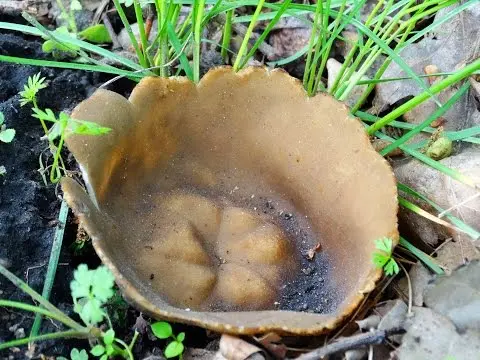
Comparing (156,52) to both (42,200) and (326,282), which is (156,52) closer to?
(42,200)

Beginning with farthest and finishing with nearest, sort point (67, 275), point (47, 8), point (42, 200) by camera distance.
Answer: point (47, 8)
point (42, 200)
point (67, 275)

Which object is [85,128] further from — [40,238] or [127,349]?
Answer: [127,349]

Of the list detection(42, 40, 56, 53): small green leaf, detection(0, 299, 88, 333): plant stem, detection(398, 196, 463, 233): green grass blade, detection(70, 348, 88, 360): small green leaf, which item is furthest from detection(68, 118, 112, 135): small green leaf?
detection(398, 196, 463, 233): green grass blade

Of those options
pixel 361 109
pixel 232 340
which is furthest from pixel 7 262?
pixel 361 109

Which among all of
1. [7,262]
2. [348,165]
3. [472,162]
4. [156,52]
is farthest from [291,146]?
[7,262]

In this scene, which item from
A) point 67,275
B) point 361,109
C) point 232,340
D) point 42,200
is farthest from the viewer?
point 361,109

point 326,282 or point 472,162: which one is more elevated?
point 472,162

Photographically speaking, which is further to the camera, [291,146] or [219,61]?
[219,61]
